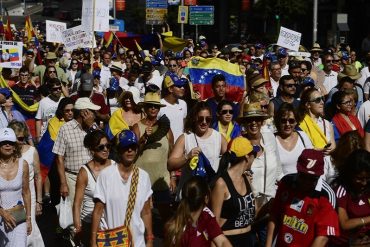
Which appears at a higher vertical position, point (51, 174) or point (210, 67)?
point (210, 67)

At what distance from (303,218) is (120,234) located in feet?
4.64

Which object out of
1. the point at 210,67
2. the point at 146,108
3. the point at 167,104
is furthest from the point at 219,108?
the point at 210,67

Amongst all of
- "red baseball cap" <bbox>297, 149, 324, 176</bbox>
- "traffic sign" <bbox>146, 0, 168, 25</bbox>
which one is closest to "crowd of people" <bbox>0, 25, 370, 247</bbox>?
"red baseball cap" <bbox>297, 149, 324, 176</bbox>

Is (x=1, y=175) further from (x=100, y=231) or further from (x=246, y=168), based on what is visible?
(x=246, y=168)

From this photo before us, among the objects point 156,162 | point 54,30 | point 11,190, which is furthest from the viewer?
point 54,30

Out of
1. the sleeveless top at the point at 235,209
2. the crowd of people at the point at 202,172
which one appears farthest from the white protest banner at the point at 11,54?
the sleeveless top at the point at 235,209

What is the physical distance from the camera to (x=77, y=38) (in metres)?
17.3

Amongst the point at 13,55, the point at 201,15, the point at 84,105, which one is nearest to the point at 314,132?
the point at 84,105

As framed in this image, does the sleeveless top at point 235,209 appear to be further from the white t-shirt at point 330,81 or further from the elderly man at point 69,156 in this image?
the white t-shirt at point 330,81

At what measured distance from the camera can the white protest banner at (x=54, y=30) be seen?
2119cm

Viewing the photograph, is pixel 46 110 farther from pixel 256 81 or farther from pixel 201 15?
pixel 201 15

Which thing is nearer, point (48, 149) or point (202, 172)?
point (202, 172)

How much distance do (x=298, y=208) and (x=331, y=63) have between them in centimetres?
977

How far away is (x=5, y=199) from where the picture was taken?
7.44 meters
